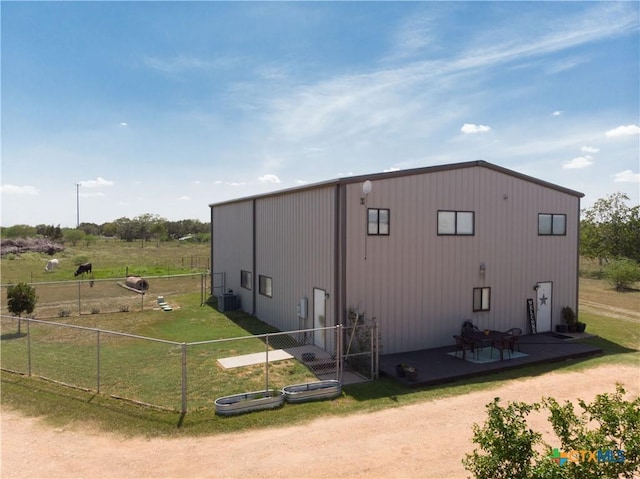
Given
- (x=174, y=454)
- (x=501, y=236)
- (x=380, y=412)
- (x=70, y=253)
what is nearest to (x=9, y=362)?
(x=174, y=454)

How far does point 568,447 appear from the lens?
3875mm

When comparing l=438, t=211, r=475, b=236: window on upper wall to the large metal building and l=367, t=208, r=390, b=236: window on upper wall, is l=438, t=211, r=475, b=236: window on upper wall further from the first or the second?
l=367, t=208, r=390, b=236: window on upper wall

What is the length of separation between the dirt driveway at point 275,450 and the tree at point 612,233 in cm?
3673

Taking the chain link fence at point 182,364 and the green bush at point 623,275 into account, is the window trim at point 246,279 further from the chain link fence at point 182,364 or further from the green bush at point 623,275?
the green bush at point 623,275

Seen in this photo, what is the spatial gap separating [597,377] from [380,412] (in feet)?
21.6

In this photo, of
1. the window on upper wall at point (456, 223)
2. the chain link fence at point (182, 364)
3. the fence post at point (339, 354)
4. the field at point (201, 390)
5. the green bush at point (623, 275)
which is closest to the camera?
the field at point (201, 390)

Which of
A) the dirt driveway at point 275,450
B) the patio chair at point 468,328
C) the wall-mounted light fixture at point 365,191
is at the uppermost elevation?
the wall-mounted light fixture at point 365,191

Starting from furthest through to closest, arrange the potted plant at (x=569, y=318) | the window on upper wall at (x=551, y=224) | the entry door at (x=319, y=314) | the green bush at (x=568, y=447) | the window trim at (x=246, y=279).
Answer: the window trim at (x=246, y=279)
the window on upper wall at (x=551, y=224)
the potted plant at (x=569, y=318)
the entry door at (x=319, y=314)
the green bush at (x=568, y=447)

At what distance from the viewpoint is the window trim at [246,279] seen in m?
19.6

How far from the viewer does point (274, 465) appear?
674 centimetres

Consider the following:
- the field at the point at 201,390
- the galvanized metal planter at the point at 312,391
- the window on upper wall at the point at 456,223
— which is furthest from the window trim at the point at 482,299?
the galvanized metal planter at the point at 312,391

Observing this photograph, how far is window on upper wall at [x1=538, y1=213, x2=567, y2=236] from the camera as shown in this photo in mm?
15797

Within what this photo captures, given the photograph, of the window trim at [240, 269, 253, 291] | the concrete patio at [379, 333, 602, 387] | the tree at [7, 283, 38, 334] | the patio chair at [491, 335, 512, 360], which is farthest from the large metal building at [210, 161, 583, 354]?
the tree at [7, 283, 38, 334]

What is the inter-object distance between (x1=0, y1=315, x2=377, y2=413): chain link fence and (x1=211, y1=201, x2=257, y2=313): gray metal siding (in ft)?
19.5
